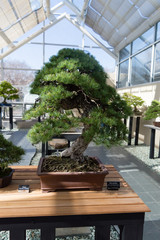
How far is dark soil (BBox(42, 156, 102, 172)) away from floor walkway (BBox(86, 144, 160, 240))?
0.77 m

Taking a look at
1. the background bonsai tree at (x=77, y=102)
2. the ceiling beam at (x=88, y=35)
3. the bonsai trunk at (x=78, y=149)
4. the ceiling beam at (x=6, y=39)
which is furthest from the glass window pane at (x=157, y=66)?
the ceiling beam at (x=6, y=39)

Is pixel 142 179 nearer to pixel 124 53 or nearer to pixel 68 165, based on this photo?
pixel 68 165

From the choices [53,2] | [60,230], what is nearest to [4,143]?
[60,230]

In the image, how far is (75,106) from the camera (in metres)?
1.15

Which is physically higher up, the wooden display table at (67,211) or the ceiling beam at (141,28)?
the ceiling beam at (141,28)

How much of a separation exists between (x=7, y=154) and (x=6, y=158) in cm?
2

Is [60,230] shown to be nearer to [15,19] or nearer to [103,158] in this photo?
[103,158]

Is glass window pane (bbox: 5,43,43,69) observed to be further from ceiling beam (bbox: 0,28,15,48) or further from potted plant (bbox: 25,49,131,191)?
potted plant (bbox: 25,49,131,191)

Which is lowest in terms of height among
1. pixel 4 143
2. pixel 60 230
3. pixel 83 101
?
pixel 60 230

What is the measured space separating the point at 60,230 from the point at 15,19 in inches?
250

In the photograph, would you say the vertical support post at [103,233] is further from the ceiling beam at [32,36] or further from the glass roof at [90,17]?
the ceiling beam at [32,36]

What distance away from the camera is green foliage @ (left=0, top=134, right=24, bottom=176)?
1.05 metres

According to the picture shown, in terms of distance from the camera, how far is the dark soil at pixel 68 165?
41.6 inches

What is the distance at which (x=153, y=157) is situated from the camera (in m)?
3.35
